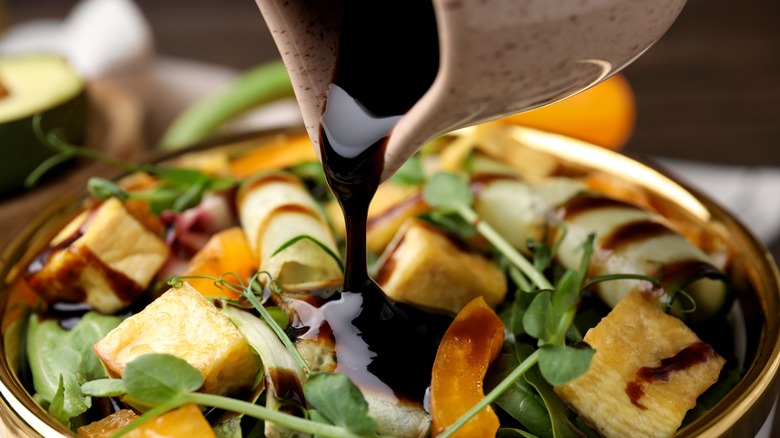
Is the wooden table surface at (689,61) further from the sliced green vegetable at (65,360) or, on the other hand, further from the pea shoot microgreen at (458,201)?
the sliced green vegetable at (65,360)

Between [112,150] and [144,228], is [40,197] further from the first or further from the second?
[144,228]

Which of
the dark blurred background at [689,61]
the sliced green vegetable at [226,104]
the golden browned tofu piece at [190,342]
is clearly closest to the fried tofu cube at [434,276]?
the golden browned tofu piece at [190,342]

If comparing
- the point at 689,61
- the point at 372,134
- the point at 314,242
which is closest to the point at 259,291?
the point at 314,242

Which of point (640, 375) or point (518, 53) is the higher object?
point (518, 53)

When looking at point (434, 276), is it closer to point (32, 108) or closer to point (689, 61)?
point (32, 108)

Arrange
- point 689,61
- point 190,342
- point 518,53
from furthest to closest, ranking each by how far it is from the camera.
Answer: point 689,61, point 190,342, point 518,53
